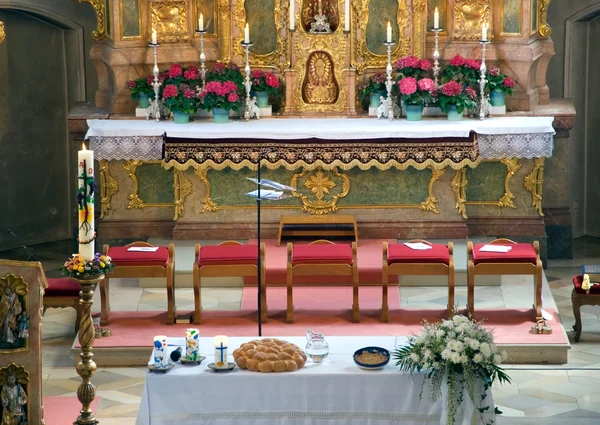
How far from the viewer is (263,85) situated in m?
13.2

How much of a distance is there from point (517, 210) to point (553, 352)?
10.2ft

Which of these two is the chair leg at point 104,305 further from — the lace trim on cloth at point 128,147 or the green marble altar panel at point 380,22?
the green marble altar panel at point 380,22

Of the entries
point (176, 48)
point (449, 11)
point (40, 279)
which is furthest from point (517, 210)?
point (40, 279)

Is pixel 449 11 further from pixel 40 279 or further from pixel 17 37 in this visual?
pixel 40 279

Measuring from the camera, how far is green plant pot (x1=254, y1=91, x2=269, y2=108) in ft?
43.6

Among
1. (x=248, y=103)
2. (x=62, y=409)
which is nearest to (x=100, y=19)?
(x=248, y=103)

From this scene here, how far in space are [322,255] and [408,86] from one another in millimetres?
2935

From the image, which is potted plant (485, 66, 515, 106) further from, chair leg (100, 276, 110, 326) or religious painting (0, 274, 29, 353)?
religious painting (0, 274, 29, 353)

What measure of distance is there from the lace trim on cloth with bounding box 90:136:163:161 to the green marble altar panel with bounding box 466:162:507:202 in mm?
3193

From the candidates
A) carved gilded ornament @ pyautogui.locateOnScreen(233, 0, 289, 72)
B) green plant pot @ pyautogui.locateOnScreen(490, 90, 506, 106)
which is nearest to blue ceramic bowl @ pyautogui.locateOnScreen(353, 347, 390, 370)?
green plant pot @ pyautogui.locateOnScreen(490, 90, 506, 106)

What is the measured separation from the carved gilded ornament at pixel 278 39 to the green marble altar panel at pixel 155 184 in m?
1.56

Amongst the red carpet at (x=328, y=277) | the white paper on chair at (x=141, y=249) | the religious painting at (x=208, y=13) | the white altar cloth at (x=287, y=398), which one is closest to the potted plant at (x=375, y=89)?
the religious painting at (x=208, y=13)

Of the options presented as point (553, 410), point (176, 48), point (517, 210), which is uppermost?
point (176, 48)

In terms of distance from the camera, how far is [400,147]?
12.4m
